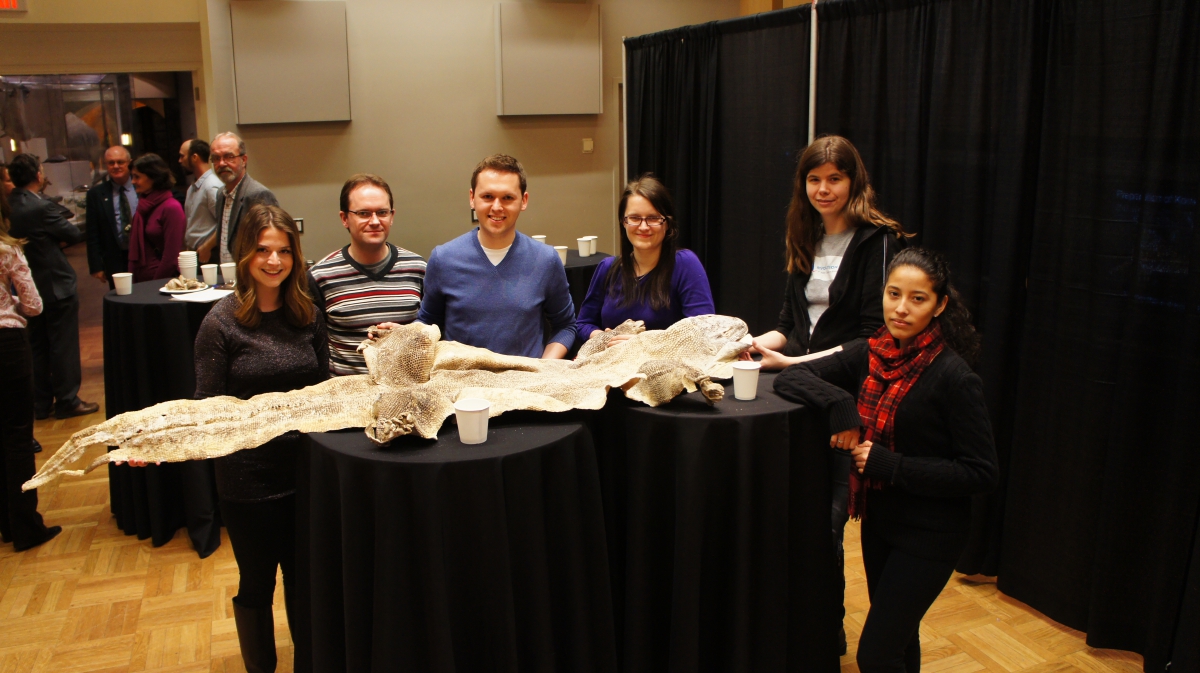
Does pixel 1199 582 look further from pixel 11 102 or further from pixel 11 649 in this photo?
pixel 11 102

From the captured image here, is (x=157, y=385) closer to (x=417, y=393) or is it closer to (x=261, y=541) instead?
(x=261, y=541)

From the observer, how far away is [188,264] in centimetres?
388

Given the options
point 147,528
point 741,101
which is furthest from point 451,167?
point 147,528

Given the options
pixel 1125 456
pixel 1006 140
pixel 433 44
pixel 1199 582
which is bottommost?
pixel 1199 582

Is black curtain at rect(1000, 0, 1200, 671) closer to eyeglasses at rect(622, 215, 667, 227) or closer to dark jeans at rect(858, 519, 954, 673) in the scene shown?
dark jeans at rect(858, 519, 954, 673)

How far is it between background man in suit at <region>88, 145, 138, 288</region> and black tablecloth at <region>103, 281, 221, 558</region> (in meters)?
2.27

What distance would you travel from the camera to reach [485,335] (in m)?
2.47

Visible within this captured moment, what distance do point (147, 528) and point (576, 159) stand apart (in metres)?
4.00

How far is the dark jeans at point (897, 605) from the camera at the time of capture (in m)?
1.85

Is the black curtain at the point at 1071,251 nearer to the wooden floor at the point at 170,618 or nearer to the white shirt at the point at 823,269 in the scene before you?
the wooden floor at the point at 170,618

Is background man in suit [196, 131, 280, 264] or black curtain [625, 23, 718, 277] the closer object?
background man in suit [196, 131, 280, 264]

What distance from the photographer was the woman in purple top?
2561 mm

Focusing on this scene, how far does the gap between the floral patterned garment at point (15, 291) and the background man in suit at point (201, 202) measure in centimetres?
148

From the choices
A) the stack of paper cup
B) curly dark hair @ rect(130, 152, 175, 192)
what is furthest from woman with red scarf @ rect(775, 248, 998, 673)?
curly dark hair @ rect(130, 152, 175, 192)
